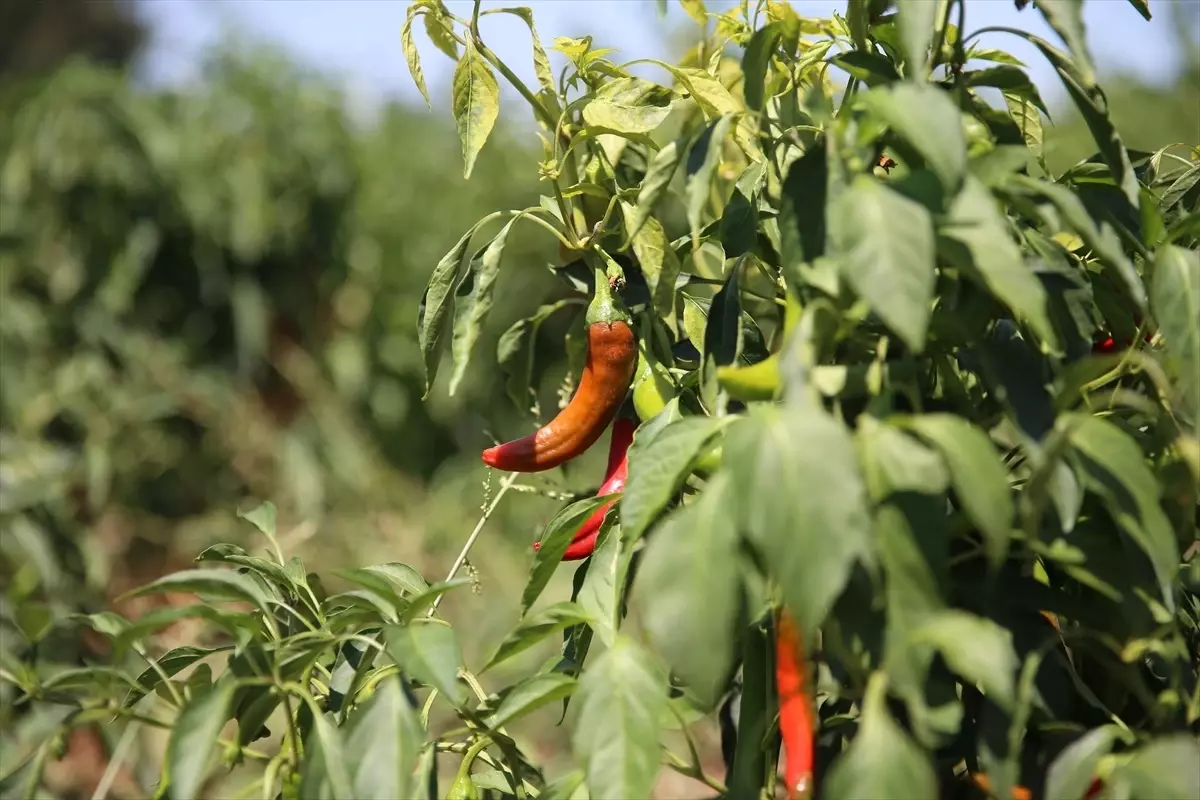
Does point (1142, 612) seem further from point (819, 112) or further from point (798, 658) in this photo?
point (819, 112)

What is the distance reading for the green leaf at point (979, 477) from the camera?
19.6 inches

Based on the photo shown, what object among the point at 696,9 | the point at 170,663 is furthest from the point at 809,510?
the point at 696,9

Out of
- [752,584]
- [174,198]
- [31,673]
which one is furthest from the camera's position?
[174,198]

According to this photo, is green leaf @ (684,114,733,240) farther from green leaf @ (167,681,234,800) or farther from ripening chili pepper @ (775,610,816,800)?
green leaf @ (167,681,234,800)

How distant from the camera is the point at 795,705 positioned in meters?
0.66

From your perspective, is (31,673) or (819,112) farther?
(31,673)

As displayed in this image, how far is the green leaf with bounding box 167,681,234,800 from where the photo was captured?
0.60 meters

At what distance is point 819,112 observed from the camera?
0.63 metres

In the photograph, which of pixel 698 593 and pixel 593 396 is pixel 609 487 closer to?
pixel 593 396

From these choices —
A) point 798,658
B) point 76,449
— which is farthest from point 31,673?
point 76,449

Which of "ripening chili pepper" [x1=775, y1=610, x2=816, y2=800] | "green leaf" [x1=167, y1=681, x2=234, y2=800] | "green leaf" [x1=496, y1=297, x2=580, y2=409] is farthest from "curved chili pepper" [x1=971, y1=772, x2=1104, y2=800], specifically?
"green leaf" [x1=496, y1=297, x2=580, y2=409]

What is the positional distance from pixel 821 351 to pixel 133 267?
9.52 ft

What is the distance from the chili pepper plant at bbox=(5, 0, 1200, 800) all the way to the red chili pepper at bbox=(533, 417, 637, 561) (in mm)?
15

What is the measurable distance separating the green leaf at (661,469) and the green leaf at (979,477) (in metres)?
0.13
